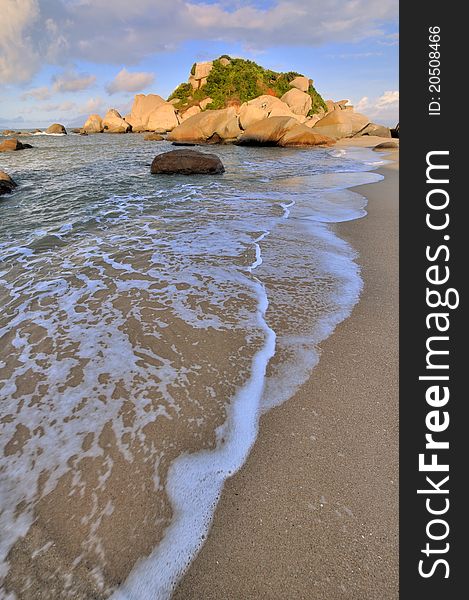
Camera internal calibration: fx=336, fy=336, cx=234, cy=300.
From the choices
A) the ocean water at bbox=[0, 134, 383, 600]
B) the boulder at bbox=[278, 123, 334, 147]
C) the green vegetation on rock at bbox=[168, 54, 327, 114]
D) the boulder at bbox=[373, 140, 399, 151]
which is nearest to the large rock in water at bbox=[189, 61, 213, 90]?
the green vegetation on rock at bbox=[168, 54, 327, 114]

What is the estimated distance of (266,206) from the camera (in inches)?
321

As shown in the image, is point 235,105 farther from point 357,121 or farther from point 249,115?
point 357,121

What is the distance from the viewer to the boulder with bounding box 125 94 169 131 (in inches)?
2273

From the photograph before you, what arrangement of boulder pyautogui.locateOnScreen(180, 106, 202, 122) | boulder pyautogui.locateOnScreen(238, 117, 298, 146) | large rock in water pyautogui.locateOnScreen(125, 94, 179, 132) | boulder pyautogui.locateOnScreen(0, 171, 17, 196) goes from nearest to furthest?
boulder pyautogui.locateOnScreen(0, 171, 17, 196)
boulder pyautogui.locateOnScreen(238, 117, 298, 146)
large rock in water pyautogui.locateOnScreen(125, 94, 179, 132)
boulder pyautogui.locateOnScreen(180, 106, 202, 122)

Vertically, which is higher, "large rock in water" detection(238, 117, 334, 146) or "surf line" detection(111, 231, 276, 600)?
"large rock in water" detection(238, 117, 334, 146)

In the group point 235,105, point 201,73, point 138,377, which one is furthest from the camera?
point 201,73

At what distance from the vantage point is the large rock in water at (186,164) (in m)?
13.7

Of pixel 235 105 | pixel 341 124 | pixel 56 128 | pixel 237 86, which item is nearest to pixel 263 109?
pixel 341 124

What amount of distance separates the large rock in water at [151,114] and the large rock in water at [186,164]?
161 feet

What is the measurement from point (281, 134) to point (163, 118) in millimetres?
35495

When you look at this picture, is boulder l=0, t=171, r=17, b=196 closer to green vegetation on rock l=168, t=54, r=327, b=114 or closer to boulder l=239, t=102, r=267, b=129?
boulder l=239, t=102, r=267, b=129

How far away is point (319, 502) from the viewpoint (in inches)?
62.2

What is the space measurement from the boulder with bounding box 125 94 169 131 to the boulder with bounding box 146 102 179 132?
1.35 metres

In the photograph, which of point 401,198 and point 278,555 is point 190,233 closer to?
point 401,198
